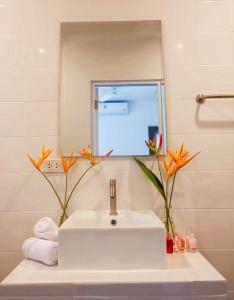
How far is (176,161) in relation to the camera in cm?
126

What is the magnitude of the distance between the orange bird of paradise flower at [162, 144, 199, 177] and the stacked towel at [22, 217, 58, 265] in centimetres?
66

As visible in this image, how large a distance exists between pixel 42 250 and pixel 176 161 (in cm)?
78

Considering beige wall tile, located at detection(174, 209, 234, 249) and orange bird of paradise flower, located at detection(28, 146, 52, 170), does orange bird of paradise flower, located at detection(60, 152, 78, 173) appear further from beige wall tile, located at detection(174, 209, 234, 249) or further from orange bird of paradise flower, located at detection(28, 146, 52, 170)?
beige wall tile, located at detection(174, 209, 234, 249)

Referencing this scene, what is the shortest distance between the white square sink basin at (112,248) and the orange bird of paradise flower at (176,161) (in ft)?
1.25

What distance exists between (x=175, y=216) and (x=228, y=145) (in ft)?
1.68

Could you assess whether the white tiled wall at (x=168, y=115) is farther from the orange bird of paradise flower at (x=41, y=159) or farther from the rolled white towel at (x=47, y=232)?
the rolled white towel at (x=47, y=232)

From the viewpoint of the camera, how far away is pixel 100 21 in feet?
4.73

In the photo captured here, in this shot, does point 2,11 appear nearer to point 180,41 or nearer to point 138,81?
point 138,81

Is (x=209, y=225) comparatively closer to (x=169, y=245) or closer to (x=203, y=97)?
(x=169, y=245)

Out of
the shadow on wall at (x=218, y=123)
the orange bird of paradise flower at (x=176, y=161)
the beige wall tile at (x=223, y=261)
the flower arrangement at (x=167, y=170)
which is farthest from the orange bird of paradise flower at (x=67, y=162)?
the beige wall tile at (x=223, y=261)

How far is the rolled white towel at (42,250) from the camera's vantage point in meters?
1.03

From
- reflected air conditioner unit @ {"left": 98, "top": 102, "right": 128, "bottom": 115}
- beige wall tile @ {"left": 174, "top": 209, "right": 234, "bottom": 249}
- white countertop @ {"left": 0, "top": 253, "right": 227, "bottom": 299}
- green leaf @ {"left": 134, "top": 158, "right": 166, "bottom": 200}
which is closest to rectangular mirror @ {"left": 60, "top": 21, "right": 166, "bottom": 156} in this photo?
reflected air conditioner unit @ {"left": 98, "top": 102, "right": 128, "bottom": 115}

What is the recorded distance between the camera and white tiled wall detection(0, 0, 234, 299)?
1.35 m

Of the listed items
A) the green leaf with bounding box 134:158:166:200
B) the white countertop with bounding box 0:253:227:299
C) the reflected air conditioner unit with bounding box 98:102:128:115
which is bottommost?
the white countertop with bounding box 0:253:227:299
